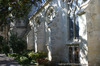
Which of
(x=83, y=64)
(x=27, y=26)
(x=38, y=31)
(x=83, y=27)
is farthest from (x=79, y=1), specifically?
(x=27, y=26)

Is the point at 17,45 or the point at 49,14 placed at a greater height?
the point at 49,14

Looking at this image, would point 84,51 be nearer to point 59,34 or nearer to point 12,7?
point 59,34

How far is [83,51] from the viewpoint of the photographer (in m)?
8.41

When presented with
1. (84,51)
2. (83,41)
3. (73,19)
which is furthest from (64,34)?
(84,51)

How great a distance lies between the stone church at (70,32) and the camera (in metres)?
8.19

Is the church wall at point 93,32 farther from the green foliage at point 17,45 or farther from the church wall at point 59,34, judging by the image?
the green foliage at point 17,45

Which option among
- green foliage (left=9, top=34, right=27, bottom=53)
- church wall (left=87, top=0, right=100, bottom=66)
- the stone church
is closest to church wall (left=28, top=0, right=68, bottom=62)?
the stone church

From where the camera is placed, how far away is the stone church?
8188 millimetres

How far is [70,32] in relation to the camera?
467 inches

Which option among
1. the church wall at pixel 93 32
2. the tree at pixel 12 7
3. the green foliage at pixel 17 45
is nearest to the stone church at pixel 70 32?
the church wall at pixel 93 32

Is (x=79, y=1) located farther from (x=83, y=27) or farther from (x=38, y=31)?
(x=38, y=31)

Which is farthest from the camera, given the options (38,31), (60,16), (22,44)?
(22,44)

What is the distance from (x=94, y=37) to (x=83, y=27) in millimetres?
963

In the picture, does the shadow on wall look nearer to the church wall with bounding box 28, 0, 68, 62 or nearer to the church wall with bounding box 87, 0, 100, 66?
the church wall with bounding box 87, 0, 100, 66
